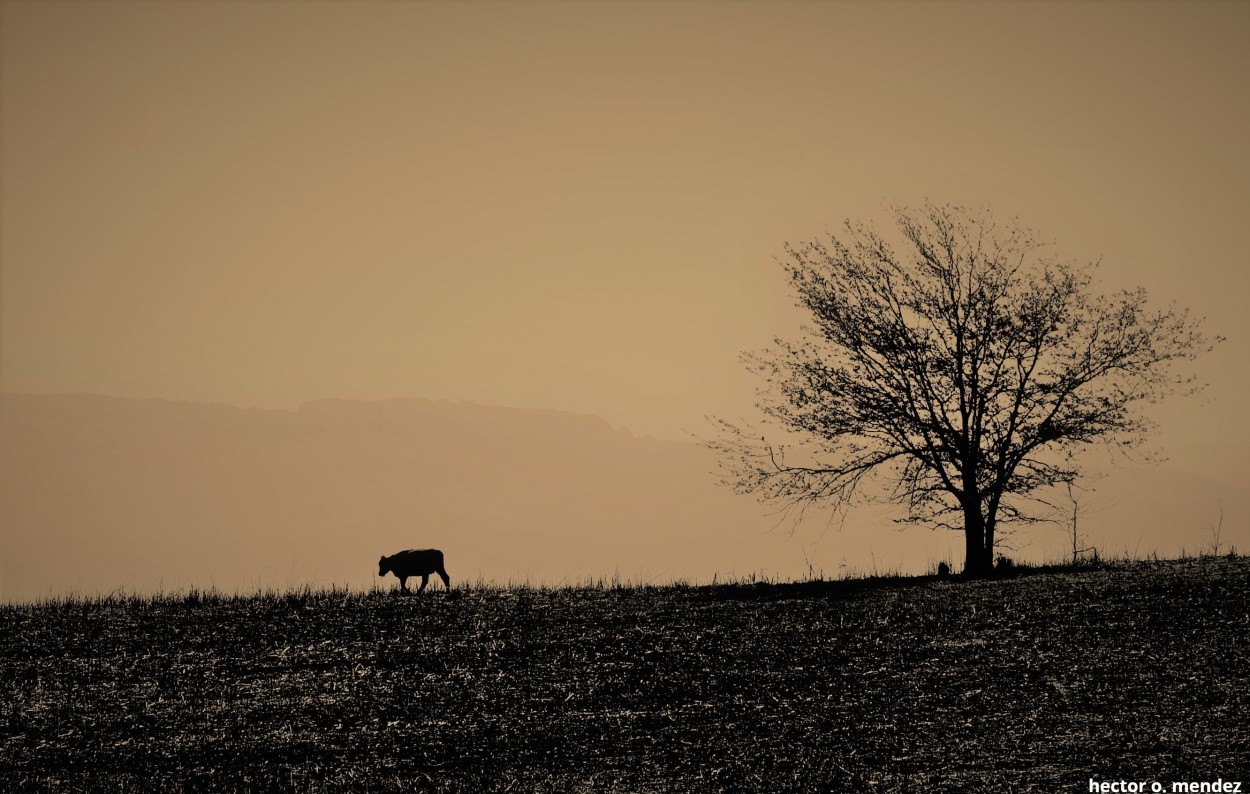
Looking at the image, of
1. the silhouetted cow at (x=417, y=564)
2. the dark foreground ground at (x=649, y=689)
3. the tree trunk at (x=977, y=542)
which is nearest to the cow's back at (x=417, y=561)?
the silhouetted cow at (x=417, y=564)

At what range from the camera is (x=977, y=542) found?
28.8m

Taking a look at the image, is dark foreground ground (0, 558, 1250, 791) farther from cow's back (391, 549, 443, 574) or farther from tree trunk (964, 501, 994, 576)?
A: cow's back (391, 549, 443, 574)

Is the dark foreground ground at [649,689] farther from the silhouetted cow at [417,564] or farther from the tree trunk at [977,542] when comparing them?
the silhouetted cow at [417,564]

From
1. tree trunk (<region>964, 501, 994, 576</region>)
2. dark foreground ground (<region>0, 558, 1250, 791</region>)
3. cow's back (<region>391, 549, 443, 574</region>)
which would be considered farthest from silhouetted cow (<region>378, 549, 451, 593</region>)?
tree trunk (<region>964, 501, 994, 576</region>)

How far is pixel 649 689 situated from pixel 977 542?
1319cm

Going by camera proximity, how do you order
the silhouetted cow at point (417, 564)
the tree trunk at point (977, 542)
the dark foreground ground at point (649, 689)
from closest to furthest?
the dark foreground ground at point (649, 689), the tree trunk at point (977, 542), the silhouetted cow at point (417, 564)

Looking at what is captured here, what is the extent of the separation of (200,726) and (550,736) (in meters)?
4.79

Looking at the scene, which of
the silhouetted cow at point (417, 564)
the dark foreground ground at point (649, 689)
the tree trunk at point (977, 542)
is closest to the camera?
the dark foreground ground at point (649, 689)

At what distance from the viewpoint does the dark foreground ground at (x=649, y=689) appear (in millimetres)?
14398

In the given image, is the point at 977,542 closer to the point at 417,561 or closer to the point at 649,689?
Result: the point at 417,561

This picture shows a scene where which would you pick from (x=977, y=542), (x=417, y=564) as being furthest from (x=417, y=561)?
(x=977, y=542)

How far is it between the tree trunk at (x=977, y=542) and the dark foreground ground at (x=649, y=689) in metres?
3.38

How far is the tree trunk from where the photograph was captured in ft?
94.1

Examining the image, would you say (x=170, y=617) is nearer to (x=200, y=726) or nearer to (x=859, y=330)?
(x=200, y=726)
